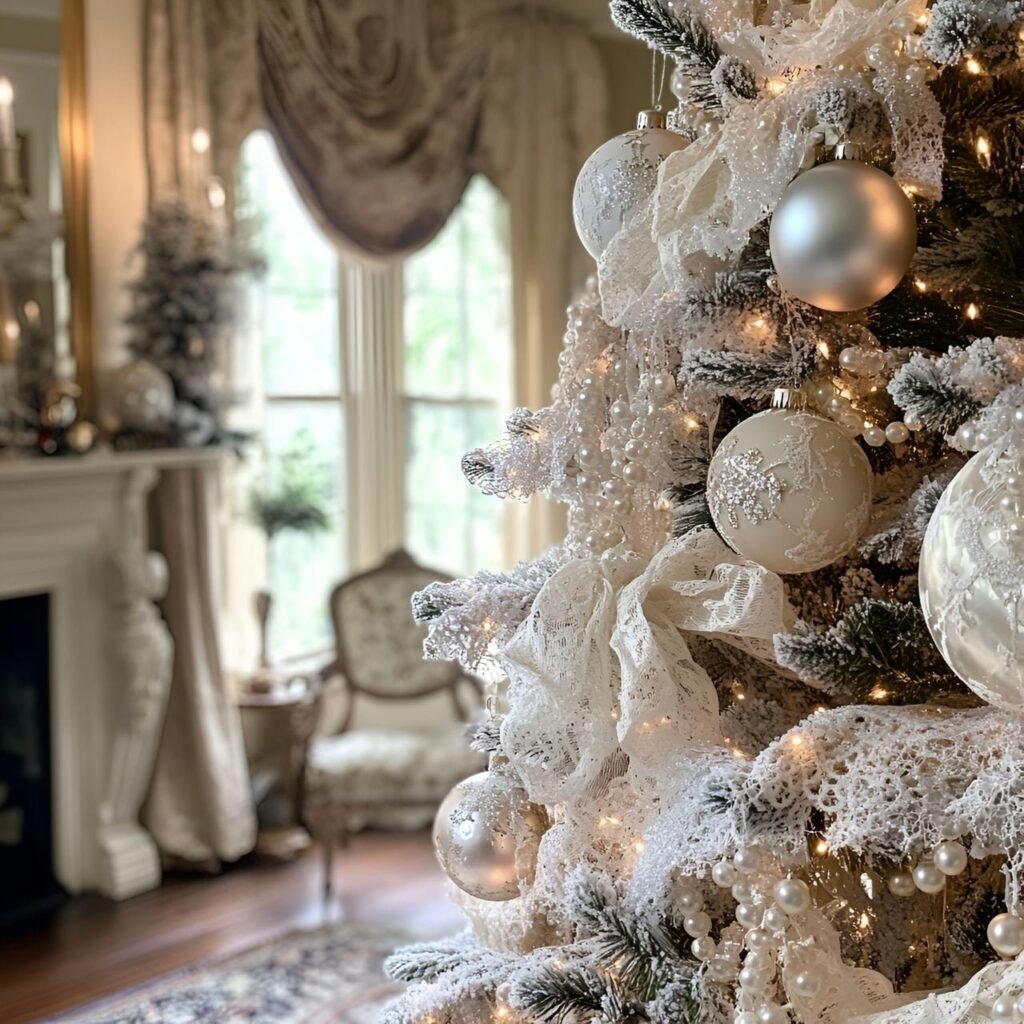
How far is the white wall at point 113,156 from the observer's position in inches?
131

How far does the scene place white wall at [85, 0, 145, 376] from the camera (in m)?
3.34

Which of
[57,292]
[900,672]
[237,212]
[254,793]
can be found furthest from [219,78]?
[900,672]

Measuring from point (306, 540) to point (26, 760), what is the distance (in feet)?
4.05

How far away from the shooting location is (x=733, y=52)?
37.5 inches

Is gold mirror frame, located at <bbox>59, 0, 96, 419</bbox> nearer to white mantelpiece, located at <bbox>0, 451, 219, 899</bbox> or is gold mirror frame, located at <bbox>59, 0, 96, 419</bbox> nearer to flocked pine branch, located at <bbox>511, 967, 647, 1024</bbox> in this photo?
white mantelpiece, located at <bbox>0, 451, 219, 899</bbox>

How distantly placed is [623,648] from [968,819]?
297mm

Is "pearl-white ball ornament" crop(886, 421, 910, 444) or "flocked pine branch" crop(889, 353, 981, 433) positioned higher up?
"flocked pine branch" crop(889, 353, 981, 433)

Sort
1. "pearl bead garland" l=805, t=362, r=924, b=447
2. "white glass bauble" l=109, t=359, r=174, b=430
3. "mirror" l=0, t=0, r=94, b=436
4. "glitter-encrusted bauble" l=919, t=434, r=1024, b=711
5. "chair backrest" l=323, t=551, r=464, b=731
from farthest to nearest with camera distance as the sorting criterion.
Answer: "chair backrest" l=323, t=551, r=464, b=731
"white glass bauble" l=109, t=359, r=174, b=430
"mirror" l=0, t=0, r=94, b=436
"pearl bead garland" l=805, t=362, r=924, b=447
"glitter-encrusted bauble" l=919, t=434, r=1024, b=711

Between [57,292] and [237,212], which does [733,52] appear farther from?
[237,212]

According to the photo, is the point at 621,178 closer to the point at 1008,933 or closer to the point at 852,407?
the point at 852,407

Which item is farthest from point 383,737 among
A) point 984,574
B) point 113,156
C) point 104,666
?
point 984,574

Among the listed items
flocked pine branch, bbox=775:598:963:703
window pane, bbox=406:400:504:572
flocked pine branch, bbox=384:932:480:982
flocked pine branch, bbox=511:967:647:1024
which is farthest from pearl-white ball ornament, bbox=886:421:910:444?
window pane, bbox=406:400:504:572

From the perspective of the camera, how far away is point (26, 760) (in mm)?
3281

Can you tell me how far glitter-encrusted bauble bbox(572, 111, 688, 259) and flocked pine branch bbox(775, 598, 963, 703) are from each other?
423 millimetres
